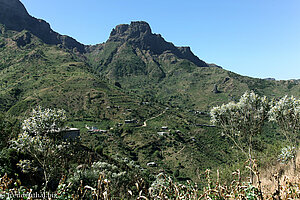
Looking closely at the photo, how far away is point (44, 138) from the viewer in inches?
399

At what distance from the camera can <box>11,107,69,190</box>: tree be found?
32.6 ft

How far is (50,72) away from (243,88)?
17358cm

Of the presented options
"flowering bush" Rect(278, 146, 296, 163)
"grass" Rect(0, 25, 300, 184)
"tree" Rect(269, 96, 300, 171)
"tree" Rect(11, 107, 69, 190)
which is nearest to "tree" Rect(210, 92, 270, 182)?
"tree" Rect(269, 96, 300, 171)

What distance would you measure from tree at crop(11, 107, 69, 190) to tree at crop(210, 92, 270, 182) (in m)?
11.6

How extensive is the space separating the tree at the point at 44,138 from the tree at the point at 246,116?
11588mm

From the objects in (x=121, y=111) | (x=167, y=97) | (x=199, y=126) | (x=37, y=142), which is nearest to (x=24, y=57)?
(x=121, y=111)

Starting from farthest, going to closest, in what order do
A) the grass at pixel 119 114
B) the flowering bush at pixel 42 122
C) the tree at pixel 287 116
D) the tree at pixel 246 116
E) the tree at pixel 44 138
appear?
the grass at pixel 119 114 < the tree at pixel 246 116 < the tree at pixel 287 116 < the flowering bush at pixel 42 122 < the tree at pixel 44 138

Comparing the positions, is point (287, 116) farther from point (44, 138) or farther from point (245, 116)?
point (44, 138)

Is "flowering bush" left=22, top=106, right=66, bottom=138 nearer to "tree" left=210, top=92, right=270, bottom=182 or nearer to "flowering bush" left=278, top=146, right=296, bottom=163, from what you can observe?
"tree" left=210, top=92, right=270, bottom=182

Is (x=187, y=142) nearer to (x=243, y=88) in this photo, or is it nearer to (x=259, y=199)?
(x=259, y=199)

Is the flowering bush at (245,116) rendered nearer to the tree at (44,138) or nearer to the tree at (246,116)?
the tree at (246,116)

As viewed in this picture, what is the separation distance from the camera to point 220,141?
98.9m

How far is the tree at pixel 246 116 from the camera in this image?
13688 millimetres

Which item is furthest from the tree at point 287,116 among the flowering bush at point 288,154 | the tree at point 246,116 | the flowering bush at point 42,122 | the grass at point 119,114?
the grass at point 119,114
